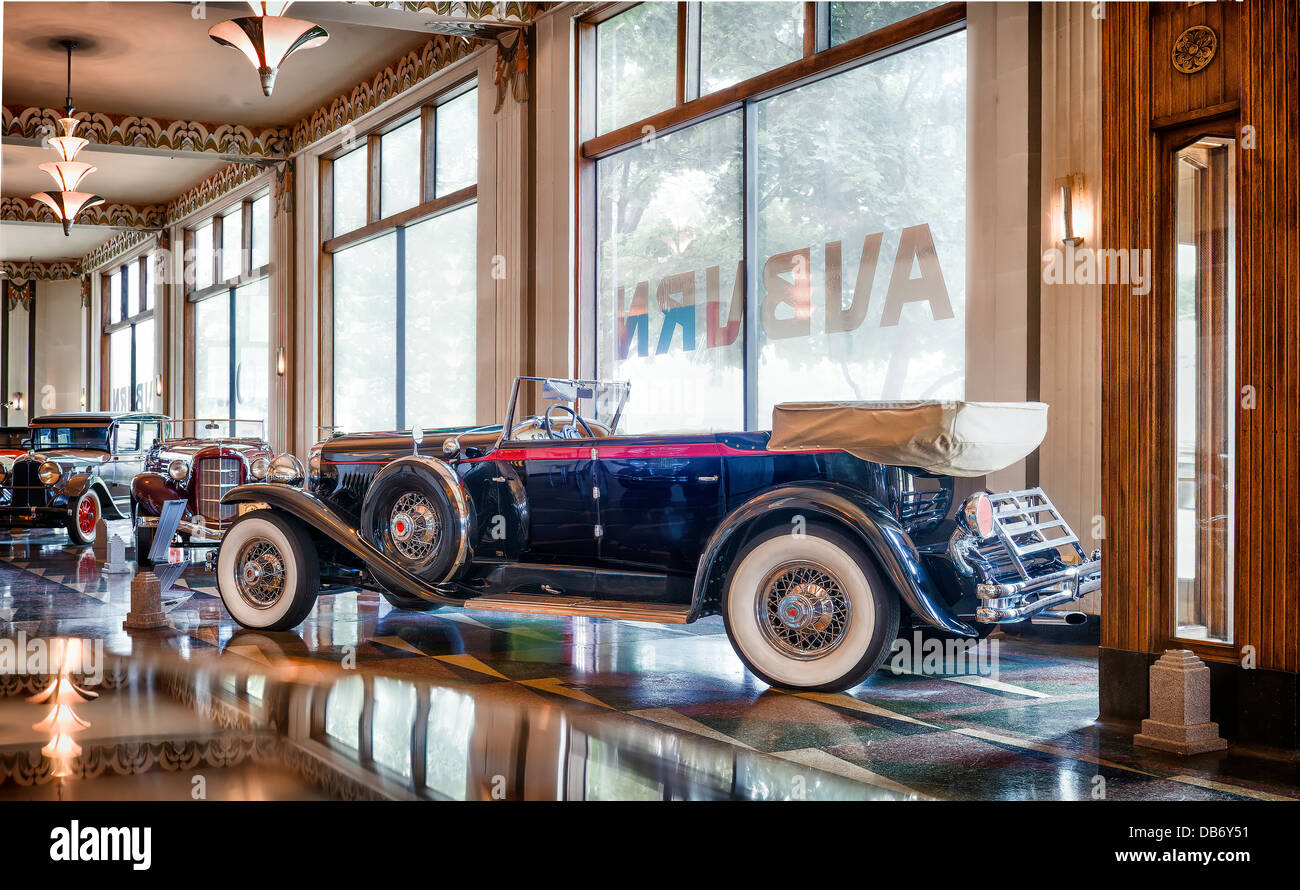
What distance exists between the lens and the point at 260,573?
571cm

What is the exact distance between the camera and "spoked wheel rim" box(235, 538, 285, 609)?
5.66 metres

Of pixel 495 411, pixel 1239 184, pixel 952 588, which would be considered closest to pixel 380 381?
pixel 495 411

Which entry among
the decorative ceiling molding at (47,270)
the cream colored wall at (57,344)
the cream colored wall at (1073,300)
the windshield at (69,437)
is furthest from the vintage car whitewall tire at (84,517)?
the decorative ceiling molding at (47,270)

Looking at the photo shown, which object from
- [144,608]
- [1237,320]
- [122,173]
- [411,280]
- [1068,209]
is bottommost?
[144,608]

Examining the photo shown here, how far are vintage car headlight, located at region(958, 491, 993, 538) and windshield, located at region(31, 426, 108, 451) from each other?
9457mm

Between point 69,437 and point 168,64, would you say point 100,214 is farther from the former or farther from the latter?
point 69,437

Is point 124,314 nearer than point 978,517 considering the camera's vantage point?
No

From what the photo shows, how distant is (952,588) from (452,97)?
28.3ft

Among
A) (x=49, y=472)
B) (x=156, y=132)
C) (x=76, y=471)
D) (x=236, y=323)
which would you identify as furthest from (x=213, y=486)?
(x=236, y=323)

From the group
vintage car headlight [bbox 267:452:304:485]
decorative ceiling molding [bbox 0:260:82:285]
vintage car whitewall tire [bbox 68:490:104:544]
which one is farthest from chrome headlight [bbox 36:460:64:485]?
decorative ceiling molding [bbox 0:260:82:285]

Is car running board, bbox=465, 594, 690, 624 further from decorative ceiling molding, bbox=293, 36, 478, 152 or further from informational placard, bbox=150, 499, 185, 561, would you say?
decorative ceiling molding, bbox=293, 36, 478, 152

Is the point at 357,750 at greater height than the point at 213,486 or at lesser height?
lesser

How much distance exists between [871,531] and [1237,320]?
1369 millimetres
